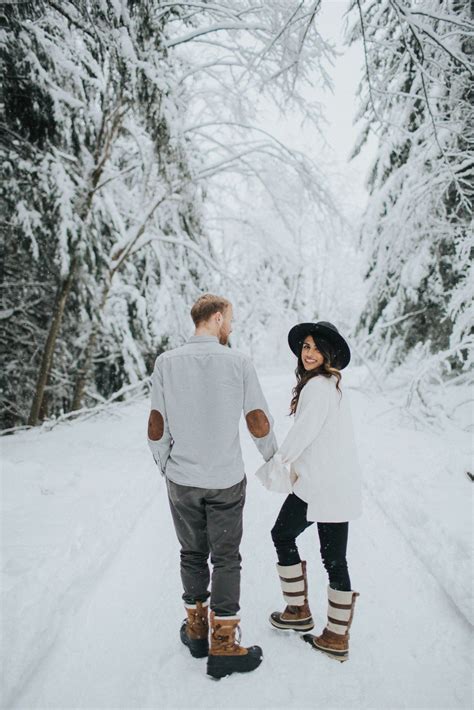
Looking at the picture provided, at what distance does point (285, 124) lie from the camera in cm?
627

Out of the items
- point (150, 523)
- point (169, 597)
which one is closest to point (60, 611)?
point (169, 597)

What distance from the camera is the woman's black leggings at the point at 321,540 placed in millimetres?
2271

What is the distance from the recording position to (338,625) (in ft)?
7.35

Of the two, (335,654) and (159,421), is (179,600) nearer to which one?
(335,654)

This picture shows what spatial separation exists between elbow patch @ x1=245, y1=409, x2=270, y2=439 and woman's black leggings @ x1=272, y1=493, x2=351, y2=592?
465 mm

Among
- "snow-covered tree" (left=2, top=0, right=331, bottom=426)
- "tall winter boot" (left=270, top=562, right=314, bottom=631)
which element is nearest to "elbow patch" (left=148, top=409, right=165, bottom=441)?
"tall winter boot" (left=270, top=562, right=314, bottom=631)

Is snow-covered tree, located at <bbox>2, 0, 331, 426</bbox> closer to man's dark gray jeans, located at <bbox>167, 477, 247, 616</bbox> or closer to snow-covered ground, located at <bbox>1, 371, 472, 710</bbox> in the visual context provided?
man's dark gray jeans, located at <bbox>167, 477, 247, 616</bbox>

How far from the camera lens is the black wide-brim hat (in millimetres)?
2324

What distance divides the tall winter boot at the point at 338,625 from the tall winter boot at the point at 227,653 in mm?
385

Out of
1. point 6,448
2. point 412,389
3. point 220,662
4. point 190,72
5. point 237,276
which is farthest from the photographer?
point 237,276

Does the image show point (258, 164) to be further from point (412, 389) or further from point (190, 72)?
point (412, 389)

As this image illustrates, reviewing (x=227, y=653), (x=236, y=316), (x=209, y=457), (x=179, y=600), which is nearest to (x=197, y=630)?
(x=227, y=653)

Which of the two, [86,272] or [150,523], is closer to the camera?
[150,523]

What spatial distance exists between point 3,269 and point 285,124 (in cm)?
513
